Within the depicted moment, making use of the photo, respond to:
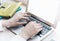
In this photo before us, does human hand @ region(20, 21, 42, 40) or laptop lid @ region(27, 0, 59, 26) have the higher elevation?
laptop lid @ region(27, 0, 59, 26)

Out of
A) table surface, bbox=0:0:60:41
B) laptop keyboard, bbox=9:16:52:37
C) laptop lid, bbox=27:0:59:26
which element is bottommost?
table surface, bbox=0:0:60:41

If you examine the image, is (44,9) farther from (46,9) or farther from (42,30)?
(42,30)

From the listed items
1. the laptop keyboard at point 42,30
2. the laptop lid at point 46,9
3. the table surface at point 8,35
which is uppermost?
the laptop lid at point 46,9

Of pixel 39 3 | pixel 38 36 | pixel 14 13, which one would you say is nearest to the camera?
pixel 38 36

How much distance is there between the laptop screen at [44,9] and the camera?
86 cm

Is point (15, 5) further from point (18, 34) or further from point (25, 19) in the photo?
point (18, 34)

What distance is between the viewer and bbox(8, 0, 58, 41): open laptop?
85 centimetres

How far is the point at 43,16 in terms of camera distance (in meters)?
0.92

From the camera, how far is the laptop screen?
2.82ft

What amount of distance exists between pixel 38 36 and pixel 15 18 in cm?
26

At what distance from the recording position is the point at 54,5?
0.85 metres

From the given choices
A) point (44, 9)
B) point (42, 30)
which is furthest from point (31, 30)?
point (44, 9)

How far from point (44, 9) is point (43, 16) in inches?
2.2

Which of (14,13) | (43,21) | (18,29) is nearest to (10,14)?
(14,13)
